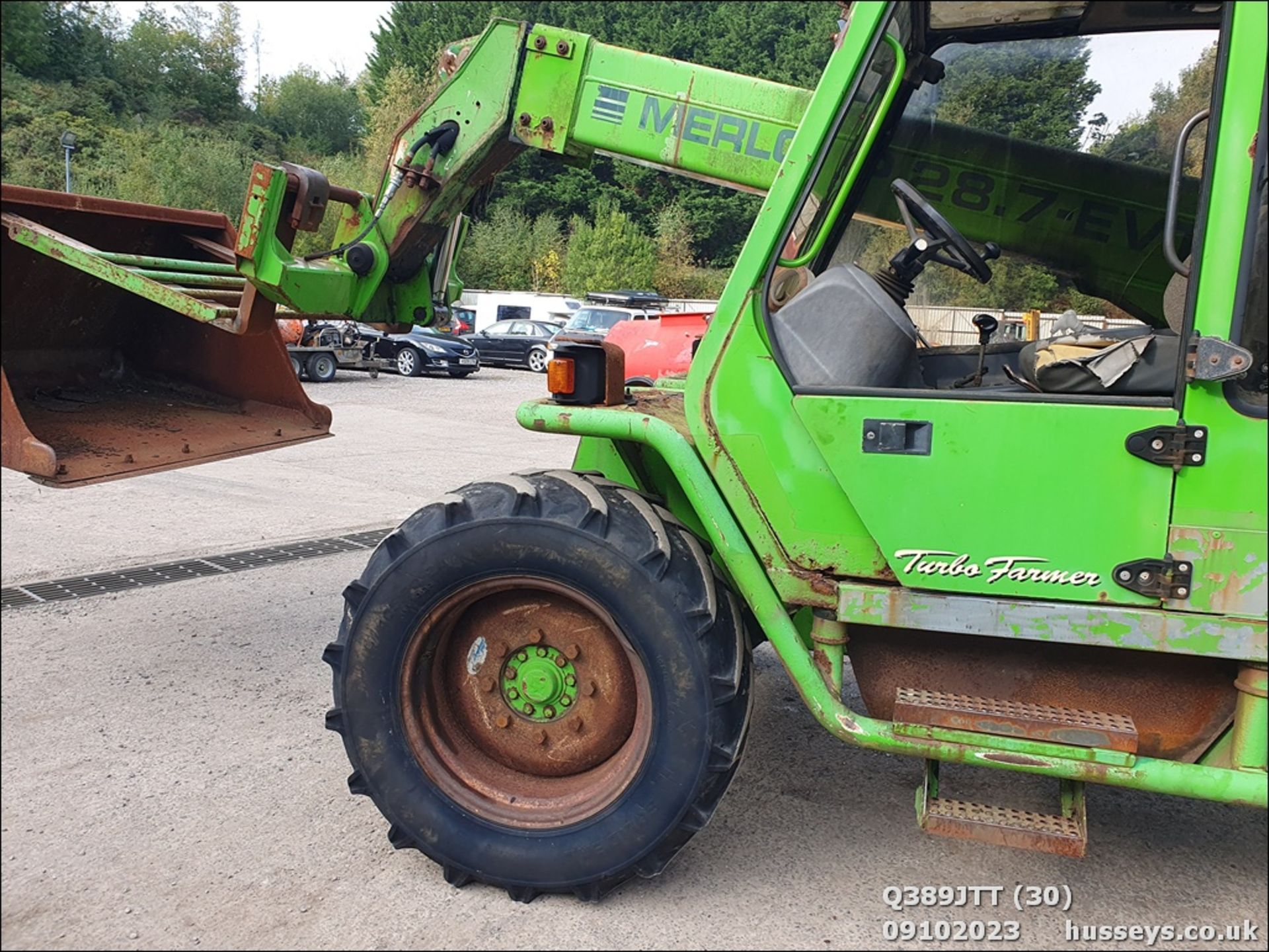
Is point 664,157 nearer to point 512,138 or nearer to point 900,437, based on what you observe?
point 512,138

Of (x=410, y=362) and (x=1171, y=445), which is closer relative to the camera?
(x=1171, y=445)

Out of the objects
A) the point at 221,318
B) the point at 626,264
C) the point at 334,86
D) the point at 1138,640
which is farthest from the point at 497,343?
the point at 1138,640

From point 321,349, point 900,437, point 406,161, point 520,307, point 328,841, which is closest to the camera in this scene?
point 900,437

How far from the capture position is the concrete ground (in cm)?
275

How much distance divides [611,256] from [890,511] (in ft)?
126

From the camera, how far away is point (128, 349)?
509cm

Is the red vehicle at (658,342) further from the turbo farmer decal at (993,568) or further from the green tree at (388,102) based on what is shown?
the turbo farmer decal at (993,568)

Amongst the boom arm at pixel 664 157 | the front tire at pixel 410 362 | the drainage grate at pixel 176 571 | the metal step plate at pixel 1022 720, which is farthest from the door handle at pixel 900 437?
the front tire at pixel 410 362

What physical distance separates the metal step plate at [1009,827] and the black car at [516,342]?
24.1m

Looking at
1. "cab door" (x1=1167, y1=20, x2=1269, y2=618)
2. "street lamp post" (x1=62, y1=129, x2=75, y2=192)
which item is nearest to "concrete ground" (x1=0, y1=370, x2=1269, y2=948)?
"cab door" (x1=1167, y1=20, x2=1269, y2=618)

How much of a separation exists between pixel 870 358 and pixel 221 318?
8.58 feet

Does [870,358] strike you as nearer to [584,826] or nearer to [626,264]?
[584,826]

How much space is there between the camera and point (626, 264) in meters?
39.9

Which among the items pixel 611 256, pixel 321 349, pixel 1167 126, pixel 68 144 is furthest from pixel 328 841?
pixel 611 256
